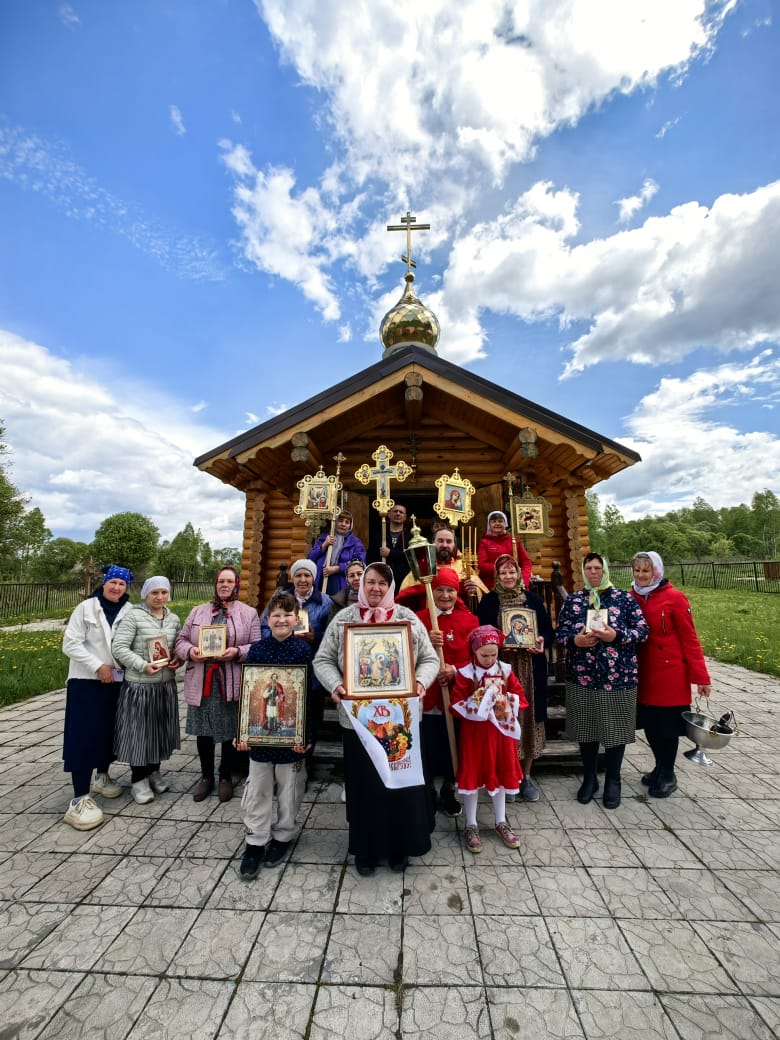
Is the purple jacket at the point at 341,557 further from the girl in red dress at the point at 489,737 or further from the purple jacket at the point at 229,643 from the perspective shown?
the girl in red dress at the point at 489,737

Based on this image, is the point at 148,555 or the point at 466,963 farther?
the point at 148,555

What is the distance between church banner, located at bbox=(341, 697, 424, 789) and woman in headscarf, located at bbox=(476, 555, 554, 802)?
4.28 ft

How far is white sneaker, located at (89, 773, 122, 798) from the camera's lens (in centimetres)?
426

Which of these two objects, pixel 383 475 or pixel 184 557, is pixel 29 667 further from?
pixel 184 557

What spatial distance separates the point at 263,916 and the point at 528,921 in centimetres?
164

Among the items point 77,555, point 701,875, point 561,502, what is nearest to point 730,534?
point 561,502

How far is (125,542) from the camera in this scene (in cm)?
3819

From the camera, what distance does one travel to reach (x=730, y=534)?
67.9 metres

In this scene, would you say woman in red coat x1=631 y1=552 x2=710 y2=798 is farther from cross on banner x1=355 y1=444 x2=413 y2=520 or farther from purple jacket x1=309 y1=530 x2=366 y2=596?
purple jacket x1=309 y1=530 x2=366 y2=596

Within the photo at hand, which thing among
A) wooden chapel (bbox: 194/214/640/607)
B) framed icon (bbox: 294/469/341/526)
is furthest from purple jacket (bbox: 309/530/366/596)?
wooden chapel (bbox: 194/214/640/607)

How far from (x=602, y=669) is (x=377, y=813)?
2303 millimetres

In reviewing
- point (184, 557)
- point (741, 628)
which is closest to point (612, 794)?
point (741, 628)

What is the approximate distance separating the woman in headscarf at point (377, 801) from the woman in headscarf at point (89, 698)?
84.4 inches

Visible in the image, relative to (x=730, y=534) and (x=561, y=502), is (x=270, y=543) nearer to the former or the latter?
(x=561, y=502)
